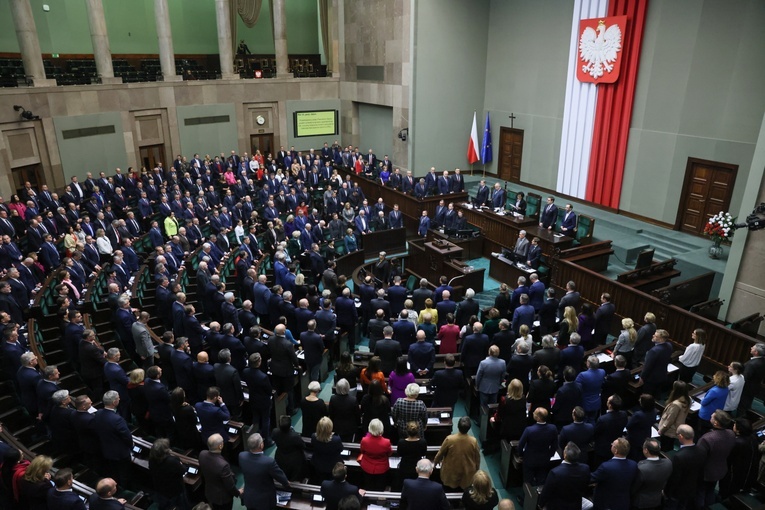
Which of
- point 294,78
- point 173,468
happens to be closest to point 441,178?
point 294,78

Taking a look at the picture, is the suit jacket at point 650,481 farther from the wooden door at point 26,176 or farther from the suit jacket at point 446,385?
the wooden door at point 26,176

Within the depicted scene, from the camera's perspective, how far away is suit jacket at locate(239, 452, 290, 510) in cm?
476

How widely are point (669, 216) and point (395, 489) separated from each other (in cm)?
1221

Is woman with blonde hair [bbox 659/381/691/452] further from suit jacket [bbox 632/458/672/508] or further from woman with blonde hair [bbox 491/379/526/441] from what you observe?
woman with blonde hair [bbox 491/379/526/441]

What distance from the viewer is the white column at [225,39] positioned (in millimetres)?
20922

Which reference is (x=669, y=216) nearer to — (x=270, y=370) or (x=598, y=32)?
(x=598, y=32)

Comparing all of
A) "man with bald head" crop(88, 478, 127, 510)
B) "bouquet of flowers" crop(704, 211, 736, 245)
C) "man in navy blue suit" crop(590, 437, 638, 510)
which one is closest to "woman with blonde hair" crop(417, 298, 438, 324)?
"man in navy blue suit" crop(590, 437, 638, 510)

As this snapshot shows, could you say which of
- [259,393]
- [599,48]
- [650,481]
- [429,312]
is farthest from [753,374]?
[599,48]

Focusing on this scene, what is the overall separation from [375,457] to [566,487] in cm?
182

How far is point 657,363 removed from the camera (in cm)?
687

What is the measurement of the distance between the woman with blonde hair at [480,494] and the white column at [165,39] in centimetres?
2005

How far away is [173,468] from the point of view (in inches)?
194

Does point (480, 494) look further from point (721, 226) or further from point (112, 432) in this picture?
point (721, 226)

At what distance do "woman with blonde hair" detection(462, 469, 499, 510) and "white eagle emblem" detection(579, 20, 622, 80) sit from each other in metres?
14.3
